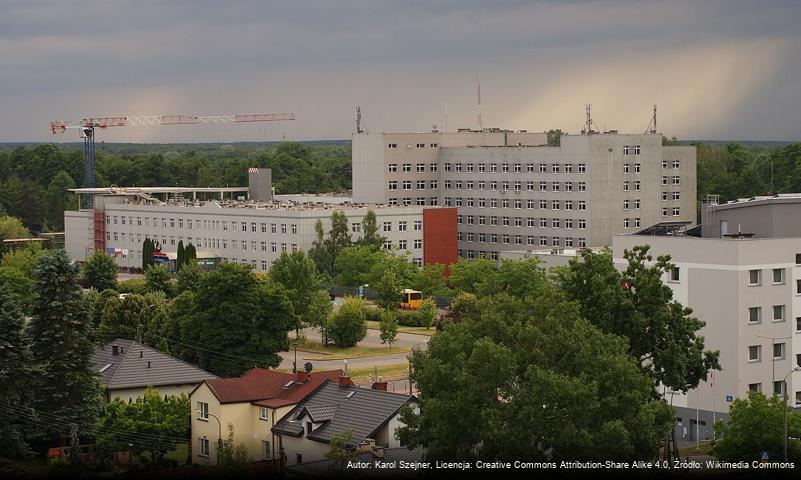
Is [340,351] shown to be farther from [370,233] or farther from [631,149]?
[631,149]

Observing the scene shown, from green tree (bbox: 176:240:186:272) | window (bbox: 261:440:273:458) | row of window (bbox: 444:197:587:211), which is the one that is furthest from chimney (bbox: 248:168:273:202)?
window (bbox: 261:440:273:458)

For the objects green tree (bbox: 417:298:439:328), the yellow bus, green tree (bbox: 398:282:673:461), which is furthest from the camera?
the yellow bus

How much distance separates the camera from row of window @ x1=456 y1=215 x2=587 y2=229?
105 m

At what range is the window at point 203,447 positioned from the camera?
47469mm

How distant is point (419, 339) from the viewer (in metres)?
76.6

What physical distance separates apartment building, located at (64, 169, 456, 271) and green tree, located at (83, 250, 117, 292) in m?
9.33

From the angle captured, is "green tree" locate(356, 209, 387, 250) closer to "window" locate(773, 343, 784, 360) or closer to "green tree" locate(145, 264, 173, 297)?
"green tree" locate(145, 264, 173, 297)

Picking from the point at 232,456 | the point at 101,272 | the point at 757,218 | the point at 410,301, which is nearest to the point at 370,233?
the point at 410,301

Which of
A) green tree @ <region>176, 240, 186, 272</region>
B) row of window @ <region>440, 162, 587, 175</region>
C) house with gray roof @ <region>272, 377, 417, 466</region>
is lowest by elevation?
house with gray roof @ <region>272, 377, 417, 466</region>

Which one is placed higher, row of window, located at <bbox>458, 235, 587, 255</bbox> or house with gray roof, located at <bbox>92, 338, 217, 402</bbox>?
row of window, located at <bbox>458, 235, 587, 255</bbox>

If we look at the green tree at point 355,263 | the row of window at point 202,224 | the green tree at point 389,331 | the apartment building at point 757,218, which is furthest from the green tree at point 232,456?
the row of window at point 202,224

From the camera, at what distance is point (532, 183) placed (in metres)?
109

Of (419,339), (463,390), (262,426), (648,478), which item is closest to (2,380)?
(262,426)

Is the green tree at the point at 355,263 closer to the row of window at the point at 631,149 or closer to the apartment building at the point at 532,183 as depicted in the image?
the apartment building at the point at 532,183
